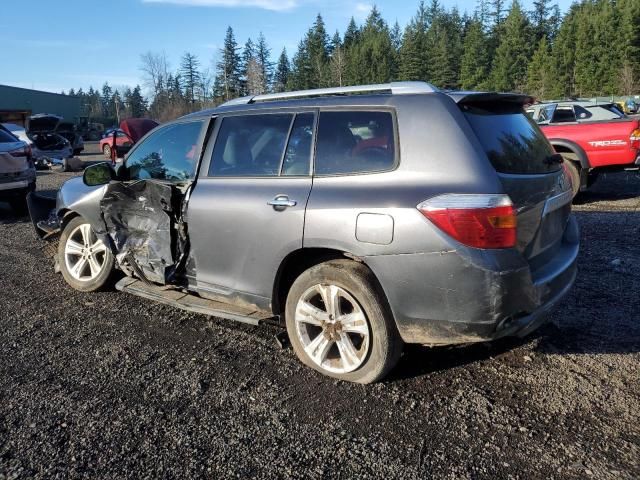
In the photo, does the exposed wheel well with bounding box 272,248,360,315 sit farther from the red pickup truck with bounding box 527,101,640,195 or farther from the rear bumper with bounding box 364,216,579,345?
the red pickup truck with bounding box 527,101,640,195

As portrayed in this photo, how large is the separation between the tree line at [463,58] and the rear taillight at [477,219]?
181 feet

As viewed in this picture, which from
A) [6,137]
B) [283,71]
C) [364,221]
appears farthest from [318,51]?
[364,221]

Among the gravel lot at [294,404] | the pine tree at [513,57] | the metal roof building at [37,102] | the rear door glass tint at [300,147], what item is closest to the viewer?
the gravel lot at [294,404]

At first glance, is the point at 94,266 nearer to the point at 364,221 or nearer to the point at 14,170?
the point at 364,221

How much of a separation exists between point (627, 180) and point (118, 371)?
1251cm

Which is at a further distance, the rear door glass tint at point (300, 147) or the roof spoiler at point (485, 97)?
the rear door glass tint at point (300, 147)


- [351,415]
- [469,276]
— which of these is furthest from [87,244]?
[469,276]

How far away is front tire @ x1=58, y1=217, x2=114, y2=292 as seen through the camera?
5074 millimetres

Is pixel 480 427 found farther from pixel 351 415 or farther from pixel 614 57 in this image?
pixel 614 57

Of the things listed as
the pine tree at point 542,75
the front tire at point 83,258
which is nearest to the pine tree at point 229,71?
the pine tree at point 542,75

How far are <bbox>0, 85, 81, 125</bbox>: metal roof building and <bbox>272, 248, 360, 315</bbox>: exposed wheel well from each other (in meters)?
52.8

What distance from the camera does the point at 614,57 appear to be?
5675 centimetres

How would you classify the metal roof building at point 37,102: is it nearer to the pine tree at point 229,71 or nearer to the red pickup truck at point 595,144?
the pine tree at point 229,71

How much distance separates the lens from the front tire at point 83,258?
5074mm
